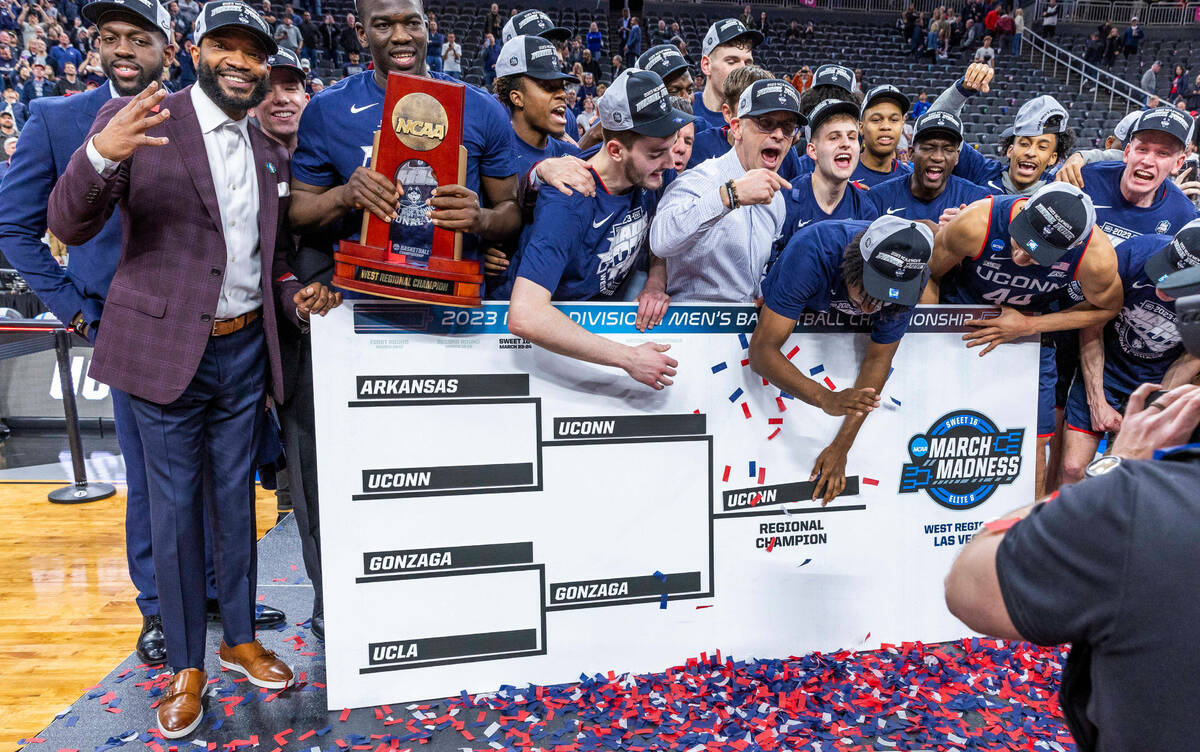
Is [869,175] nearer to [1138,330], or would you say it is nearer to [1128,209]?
[1128,209]

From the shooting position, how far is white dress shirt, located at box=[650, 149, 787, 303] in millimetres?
2400

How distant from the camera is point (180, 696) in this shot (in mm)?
2238

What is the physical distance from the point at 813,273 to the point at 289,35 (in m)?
12.2

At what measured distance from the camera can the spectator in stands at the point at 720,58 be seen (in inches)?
145

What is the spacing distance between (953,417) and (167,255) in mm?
2483

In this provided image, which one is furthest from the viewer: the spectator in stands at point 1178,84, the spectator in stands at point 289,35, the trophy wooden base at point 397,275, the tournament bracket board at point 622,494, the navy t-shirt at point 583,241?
the spectator in stands at point 1178,84

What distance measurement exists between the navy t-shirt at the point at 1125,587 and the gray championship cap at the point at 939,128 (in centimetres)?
244

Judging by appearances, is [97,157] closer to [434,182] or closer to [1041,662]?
[434,182]

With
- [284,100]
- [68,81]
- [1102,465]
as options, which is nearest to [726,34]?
[284,100]

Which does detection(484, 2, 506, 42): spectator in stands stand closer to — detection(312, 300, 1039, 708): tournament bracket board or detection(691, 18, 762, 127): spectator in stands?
detection(691, 18, 762, 127): spectator in stands

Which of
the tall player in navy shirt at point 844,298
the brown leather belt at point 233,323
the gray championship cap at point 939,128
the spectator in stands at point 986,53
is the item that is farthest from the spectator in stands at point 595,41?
the brown leather belt at point 233,323

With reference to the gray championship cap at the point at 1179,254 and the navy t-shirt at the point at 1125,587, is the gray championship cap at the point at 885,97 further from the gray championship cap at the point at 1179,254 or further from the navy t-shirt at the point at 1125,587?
the navy t-shirt at the point at 1125,587

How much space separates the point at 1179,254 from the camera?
246 centimetres

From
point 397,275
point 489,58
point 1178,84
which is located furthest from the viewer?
point 1178,84
